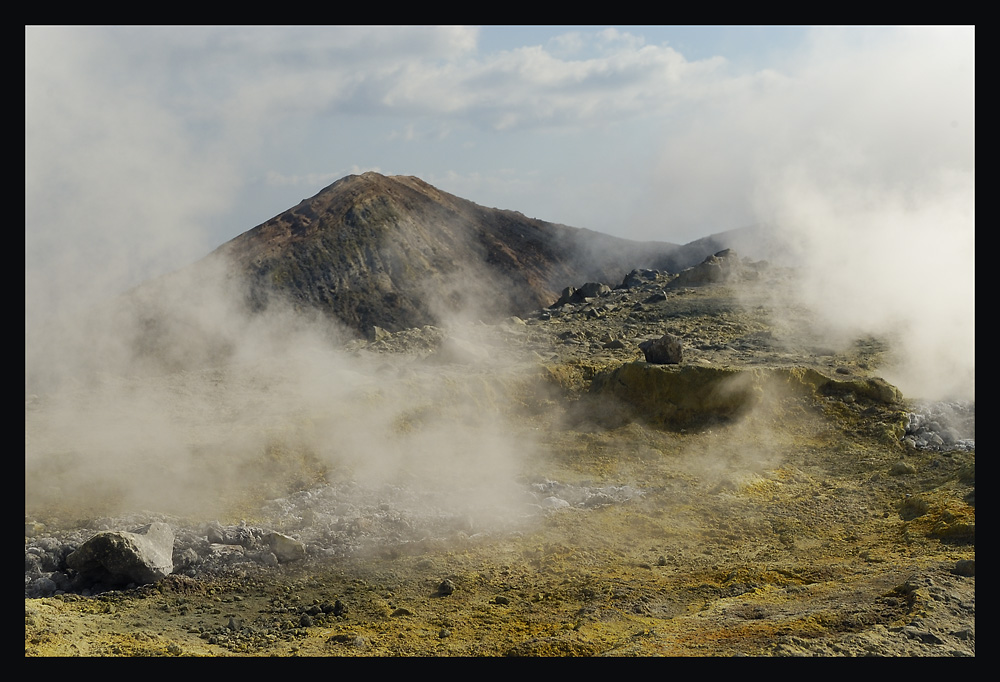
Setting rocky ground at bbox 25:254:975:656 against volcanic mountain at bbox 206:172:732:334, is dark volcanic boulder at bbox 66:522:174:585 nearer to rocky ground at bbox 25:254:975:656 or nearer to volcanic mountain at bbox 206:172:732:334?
rocky ground at bbox 25:254:975:656

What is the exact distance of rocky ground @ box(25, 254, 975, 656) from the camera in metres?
7.45

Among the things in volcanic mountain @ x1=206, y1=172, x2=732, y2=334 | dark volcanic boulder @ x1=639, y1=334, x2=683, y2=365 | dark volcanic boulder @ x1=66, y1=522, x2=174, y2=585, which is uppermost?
volcanic mountain @ x1=206, y1=172, x2=732, y2=334

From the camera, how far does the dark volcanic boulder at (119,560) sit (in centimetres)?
859

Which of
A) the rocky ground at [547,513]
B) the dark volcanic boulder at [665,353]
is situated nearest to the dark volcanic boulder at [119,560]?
the rocky ground at [547,513]

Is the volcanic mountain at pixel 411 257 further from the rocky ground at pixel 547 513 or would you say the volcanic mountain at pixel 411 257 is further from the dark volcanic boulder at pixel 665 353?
the dark volcanic boulder at pixel 665 353

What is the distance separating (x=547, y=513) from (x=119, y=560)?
500cm

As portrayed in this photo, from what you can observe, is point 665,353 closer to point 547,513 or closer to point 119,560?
point 547,513

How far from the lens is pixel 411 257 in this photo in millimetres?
37656

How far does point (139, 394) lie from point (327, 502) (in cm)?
465

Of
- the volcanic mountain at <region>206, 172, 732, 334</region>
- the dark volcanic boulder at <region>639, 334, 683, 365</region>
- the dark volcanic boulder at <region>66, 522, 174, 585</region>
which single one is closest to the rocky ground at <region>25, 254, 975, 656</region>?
the dark volcanic boulder at <region>66, 522, 174, 585</region>

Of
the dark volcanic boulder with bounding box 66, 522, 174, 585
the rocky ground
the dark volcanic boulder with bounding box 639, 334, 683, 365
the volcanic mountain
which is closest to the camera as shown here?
the rocky ground

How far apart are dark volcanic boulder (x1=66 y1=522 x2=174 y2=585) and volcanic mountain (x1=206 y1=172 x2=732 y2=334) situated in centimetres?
2382

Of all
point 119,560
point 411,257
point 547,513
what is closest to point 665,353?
point 547,513

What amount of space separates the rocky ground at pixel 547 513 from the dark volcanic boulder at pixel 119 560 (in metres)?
0.14
